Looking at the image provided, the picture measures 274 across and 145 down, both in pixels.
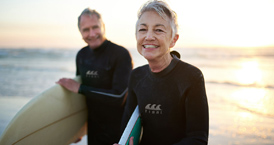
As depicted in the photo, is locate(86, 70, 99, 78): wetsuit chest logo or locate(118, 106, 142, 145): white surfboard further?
locate(86, 70, 99, 78): wetsuit chest logo

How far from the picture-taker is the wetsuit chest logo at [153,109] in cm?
161

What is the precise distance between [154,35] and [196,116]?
58cm

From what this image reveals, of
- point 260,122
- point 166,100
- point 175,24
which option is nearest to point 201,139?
point 166,100

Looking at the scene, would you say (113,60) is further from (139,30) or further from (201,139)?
(201,139)

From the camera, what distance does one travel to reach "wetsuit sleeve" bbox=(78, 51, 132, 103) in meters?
2.37

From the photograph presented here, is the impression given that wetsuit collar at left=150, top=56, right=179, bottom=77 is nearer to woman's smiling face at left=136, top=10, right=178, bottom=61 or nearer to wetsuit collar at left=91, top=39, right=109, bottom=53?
woman's smiling face at left=136, top=10, right=178, bottom=61

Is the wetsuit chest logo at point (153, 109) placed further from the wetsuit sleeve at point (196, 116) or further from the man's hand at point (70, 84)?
the man's hand at point (70, 84)

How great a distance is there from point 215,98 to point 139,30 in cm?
468

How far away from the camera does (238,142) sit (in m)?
3.47

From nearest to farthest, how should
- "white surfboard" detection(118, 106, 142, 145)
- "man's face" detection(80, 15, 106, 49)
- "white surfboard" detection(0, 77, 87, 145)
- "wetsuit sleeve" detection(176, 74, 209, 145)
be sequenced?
"wetsuit sleeve" detection(176, 74, 209, 145) → "white surfboard" detection(118, 106, 142, 145) → "white surfboard" detection(0, 77, 87, 145) → "man's face" detection(80, 15, 106, 49)

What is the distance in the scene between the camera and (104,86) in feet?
8.26

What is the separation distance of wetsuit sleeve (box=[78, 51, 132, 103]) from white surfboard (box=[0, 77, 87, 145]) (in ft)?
1.52

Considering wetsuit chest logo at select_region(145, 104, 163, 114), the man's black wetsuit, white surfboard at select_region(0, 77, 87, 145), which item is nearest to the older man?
the man's black wetsuit

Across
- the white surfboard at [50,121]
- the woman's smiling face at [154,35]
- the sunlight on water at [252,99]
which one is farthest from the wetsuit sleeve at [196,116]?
the sunlight on water at [252,99]
